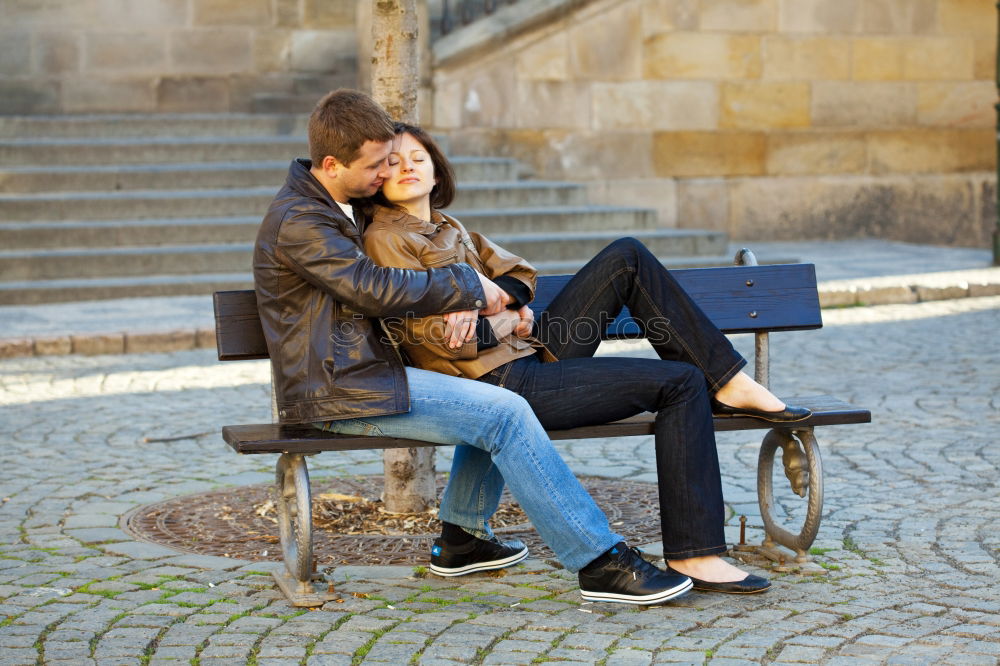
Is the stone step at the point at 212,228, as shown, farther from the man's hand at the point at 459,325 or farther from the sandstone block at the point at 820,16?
the man's hand at the point at 459,325

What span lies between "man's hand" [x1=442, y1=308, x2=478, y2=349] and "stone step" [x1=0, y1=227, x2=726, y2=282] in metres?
7.51

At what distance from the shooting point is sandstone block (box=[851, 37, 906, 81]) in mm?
14984

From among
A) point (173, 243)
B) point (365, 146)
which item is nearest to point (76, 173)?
point (173, 243)

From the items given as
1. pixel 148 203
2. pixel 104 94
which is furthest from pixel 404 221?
pixel 104 94

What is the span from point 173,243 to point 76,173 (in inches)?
46.7

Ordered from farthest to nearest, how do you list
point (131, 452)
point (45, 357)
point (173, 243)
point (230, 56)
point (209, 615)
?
point (230, 56) < point (173, 243) < point (45, 357) < point (131, 452) < point (209, 615)

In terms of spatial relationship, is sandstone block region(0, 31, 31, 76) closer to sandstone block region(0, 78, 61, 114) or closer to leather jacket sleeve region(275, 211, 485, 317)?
sandstone block region(0, 78, 61, 114)

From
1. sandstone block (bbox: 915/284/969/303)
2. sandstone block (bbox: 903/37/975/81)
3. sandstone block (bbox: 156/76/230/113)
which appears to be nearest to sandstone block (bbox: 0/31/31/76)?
sandstone block (bbox: 156/76/230/113)

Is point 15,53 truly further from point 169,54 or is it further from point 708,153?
point 708,153

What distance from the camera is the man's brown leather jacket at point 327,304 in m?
4.21

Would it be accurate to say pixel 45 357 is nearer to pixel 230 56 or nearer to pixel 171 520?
pixel 171 520

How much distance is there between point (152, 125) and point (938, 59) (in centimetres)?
808

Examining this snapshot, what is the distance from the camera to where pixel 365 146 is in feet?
14.3

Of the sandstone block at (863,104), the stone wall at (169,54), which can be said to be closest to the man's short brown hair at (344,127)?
the stone wall at (169,54)
